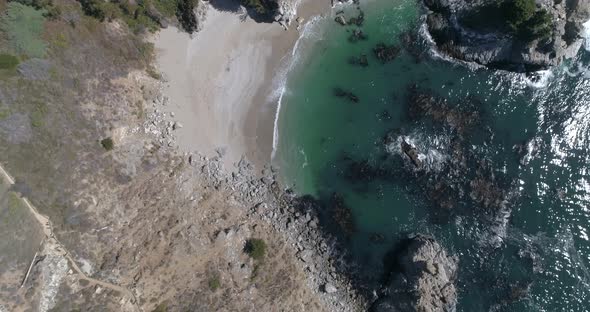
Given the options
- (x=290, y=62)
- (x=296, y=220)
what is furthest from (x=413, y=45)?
(x=296, y=220)

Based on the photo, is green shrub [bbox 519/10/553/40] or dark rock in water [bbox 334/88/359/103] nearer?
green shrub [bbox 519/10/553/40]

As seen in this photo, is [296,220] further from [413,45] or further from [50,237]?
[50,237]

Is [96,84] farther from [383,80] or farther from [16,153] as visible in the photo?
[383,80]

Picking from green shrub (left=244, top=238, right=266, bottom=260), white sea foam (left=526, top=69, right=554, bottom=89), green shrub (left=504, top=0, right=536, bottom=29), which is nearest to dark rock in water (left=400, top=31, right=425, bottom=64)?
green shrub (left=504, top=0, right=536, bottom=29)

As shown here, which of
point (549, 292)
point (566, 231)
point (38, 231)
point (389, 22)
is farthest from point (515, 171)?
point (38, 231)

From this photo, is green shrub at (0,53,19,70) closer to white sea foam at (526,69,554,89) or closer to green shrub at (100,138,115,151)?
green shrub at (100,138,115,151)

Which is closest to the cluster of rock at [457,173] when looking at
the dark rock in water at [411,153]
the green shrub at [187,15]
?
the dark rock in water at [411,153]

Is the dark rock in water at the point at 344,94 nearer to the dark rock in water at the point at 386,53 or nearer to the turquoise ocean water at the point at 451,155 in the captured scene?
the turquoise ocean water at the point at 451,155

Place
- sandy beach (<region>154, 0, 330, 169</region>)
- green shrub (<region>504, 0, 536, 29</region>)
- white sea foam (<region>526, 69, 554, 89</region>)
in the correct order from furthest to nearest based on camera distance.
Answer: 1. white sea foam (<region>526, 69, 554, 89</region>)
2. sandy beach (<region>154, 0, 330, 169</region>)
3. green shrub (<region>504, 0, 536, 29</region>)
